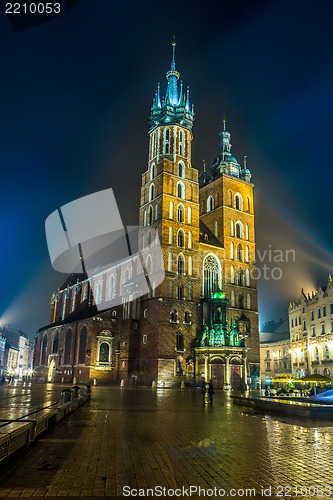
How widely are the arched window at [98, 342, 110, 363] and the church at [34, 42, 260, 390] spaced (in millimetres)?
126

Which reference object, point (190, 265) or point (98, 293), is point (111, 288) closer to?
point (98, 293)

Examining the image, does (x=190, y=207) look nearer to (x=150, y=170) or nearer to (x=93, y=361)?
(x=150, y=170)

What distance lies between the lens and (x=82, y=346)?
56594mm

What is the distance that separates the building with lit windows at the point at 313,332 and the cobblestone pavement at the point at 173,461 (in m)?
43.0

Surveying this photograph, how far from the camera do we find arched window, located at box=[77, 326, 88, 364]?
55.3 meters

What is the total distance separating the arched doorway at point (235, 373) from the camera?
157ft

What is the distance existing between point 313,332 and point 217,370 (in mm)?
17970

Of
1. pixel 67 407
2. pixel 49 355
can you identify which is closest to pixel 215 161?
pixel 49 355

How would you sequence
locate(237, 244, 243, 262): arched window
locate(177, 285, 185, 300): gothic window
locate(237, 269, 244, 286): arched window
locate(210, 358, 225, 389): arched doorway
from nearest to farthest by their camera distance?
1. locate(210, 358, 225, 389): arched doorway
2. locate(177, 285, 185, 300): gothic window
3. locate(237, 269, 244, 286): arched window
4. locate(237, 244, 243, 262): arched window

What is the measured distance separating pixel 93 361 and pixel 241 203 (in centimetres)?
3042

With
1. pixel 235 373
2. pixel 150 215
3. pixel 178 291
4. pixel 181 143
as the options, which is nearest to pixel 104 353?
pixel 178 291

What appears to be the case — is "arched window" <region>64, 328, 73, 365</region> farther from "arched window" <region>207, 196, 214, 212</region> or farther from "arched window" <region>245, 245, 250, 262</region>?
"arched window" <region>245, 245, 250, 262</region>

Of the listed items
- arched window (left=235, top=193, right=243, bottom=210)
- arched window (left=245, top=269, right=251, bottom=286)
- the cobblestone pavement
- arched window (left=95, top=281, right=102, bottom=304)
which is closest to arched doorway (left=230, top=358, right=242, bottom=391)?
arched window (left=245, top=269, right=251, bottom=286)

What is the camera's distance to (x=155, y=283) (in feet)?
167
